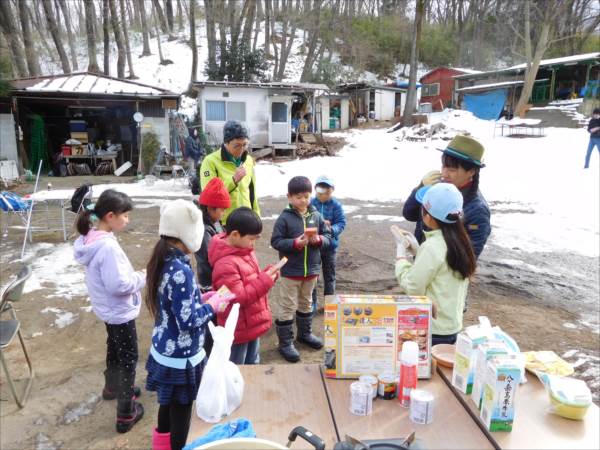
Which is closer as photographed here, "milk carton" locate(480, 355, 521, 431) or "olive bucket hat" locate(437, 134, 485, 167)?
"milk carton" locate(480, 355, 521, 431)

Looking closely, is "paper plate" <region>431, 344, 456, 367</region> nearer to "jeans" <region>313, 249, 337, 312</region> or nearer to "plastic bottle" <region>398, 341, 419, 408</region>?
"plastic bottle" <region>398, 341, 419, 408</region>

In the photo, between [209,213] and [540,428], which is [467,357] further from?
[209,213]

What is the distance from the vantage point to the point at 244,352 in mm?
2988

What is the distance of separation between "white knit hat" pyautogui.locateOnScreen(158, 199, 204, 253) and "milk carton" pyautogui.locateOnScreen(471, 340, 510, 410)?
59.1 inches

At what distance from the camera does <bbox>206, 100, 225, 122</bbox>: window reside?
62.0 feet

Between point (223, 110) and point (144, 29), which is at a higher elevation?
point (144, 29)

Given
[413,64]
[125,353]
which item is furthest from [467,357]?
[413,64]

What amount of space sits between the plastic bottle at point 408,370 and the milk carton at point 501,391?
284 mm

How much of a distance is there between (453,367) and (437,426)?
0.43m

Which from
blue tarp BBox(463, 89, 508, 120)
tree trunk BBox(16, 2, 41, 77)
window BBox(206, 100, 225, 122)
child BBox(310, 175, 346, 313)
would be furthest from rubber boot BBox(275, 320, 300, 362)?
blue tarp BBox(463, 89, 508, 120)

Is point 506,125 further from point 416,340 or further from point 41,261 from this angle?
point 416,340

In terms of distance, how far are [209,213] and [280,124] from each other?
55.5 feet

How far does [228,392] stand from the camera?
6.19ft

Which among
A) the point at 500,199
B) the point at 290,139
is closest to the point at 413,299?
the point at 500,199
